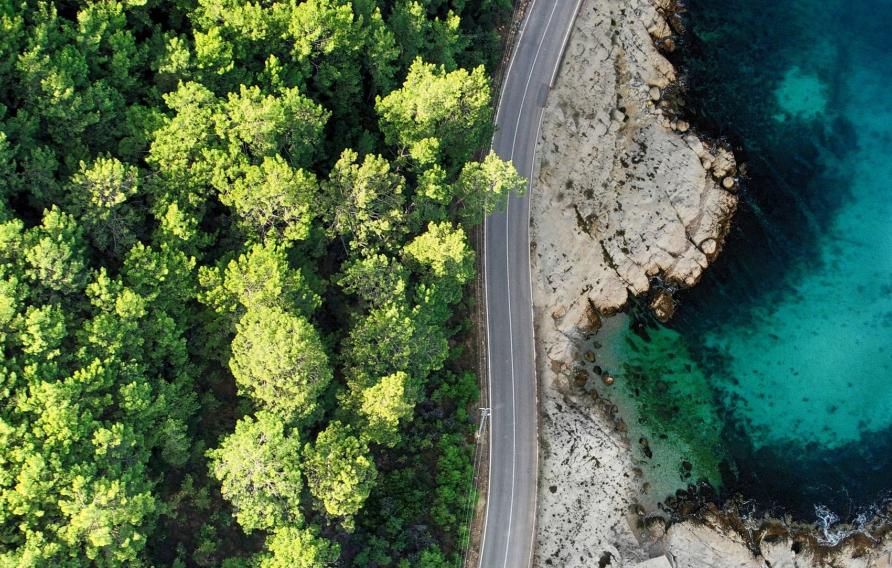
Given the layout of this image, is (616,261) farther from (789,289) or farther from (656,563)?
(656,563)

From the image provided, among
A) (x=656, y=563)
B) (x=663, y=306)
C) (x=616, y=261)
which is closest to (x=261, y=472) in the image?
(x=656, y=563)

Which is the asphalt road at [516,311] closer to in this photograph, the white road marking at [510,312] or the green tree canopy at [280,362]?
the white road marking at [510,312]

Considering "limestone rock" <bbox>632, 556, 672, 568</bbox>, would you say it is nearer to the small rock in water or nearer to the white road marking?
the white road marking

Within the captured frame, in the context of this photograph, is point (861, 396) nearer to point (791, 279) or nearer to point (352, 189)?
point (791, 279)

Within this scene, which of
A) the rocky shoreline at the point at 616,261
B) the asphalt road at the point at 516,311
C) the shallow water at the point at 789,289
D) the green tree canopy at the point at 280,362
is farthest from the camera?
the shallow water at the point at 789,289

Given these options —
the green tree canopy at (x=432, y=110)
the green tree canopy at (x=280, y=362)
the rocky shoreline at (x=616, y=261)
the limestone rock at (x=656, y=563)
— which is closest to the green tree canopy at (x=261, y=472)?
the green tree canopy at (x=280, y=362)
